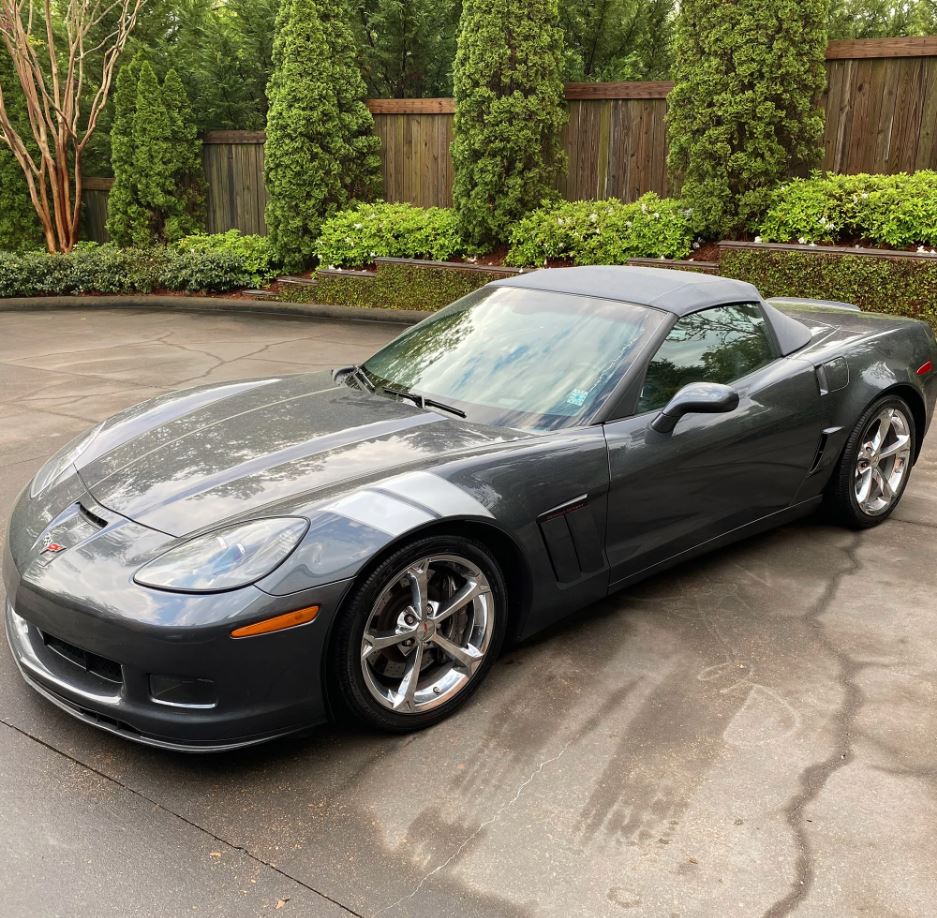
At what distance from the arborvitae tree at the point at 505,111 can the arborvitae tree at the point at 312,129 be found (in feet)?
6.84

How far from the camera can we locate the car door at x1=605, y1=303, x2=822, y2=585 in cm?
353

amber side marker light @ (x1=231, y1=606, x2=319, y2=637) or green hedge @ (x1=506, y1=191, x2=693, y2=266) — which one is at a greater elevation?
green hedge @ (x1=506, y1=191, x2=693, y2=266)

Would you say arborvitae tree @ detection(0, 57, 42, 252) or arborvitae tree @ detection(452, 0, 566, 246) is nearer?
arborvitae tree @ detection(452, 0, 566, 246)

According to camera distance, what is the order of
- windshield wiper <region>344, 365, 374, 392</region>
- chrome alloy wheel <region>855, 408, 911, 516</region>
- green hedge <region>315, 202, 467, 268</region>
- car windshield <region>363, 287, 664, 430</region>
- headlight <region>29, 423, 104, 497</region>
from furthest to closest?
green hedge <region>315, 202, 467, 268</region> → chrome alloy wheel <region>855, 408, 911, 516</region> → windshield wiper <region>344, 365, 374, 392</region> → car windshield <region>363, 287, 664, 430</region> → headlight <region>29, 423, 104, 497</region>

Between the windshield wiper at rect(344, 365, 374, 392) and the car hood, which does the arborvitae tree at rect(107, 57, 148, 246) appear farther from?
the car hood

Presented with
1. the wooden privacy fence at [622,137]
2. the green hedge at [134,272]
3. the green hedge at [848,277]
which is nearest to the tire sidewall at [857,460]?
the green hedge at [848,277]

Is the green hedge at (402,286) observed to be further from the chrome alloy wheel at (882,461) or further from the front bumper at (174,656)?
the front bumper at (174,656)

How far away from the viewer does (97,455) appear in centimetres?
353

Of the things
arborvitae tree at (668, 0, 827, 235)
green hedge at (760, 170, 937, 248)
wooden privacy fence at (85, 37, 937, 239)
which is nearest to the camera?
green hedge at (760, 170, 937, 248)

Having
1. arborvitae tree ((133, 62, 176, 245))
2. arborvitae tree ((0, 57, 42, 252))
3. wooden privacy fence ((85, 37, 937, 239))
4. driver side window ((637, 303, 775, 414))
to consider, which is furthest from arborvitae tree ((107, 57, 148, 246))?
driver side window ((637, 303, 775, 414))

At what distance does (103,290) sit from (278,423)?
11.1 meters

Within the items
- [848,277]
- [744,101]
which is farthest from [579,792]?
[744,101]

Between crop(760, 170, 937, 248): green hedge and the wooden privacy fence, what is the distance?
62 cm

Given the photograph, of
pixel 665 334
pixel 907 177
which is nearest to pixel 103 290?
pixel 907 177
